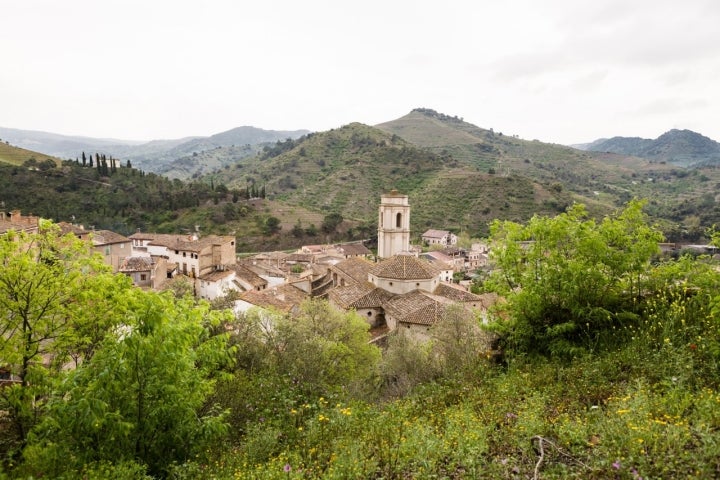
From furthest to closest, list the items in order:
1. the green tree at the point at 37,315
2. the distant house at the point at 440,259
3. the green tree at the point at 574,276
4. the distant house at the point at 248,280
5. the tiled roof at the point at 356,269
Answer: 1. the distant house at the point at 440,259
2. the distant house at the point at 248,280
3. the tiled roof at the point at 356,269
4. the green tree at the point at 574,276
5. the green tree at the point at 37,315

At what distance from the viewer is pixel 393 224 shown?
41.9 meters

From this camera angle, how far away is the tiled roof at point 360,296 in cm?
2738

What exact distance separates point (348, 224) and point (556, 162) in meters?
134

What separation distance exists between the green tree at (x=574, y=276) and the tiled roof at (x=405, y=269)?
17.7 meters

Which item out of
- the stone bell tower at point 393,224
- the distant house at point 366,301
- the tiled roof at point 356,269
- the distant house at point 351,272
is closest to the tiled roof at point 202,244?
the distant house at point 351,272

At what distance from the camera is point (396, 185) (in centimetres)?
12162

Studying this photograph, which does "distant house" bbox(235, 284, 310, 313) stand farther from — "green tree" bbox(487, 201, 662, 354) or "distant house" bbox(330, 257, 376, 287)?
"green tree" bbox(487, 201, 662, 354)

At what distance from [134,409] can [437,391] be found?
219 inches

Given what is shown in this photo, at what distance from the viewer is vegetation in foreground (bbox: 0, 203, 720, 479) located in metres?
5.51

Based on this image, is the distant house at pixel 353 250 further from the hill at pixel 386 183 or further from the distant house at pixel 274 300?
the distant house at pixel 274 300

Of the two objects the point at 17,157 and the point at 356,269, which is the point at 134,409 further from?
the point at 17,157

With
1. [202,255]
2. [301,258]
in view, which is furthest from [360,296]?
[301,258]

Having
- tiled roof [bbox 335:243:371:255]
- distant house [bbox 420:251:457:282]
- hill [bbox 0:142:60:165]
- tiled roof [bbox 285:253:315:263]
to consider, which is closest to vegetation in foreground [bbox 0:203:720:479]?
distant house [bbox 420:251:457:282]

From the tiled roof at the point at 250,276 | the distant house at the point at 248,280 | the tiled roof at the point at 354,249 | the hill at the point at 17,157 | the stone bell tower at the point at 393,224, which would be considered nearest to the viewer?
the distant house at the point at 248,280
